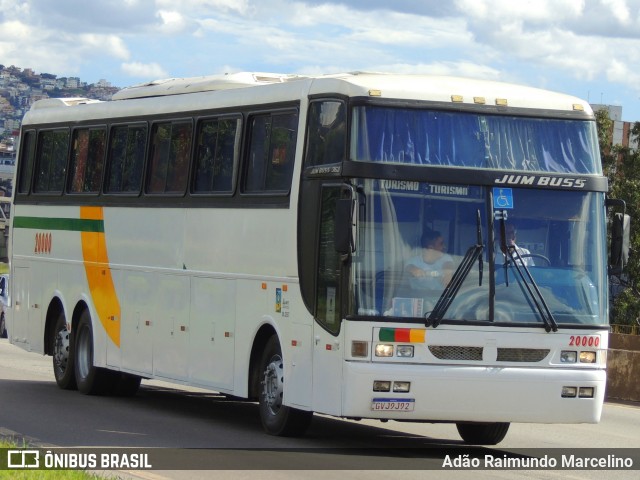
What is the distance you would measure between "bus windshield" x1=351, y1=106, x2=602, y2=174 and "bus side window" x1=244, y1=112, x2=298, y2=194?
51.8 inches

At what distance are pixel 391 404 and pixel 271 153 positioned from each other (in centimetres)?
343

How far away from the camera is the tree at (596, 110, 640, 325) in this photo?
4831 centimetres

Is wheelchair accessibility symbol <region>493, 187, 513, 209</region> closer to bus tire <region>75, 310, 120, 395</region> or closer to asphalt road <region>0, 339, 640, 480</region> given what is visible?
asphalt road <region>0, 339, 640, 480</region>

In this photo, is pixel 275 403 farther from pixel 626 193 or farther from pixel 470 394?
pixel 626 193

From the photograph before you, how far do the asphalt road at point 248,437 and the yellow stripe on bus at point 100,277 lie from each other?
3.43ft

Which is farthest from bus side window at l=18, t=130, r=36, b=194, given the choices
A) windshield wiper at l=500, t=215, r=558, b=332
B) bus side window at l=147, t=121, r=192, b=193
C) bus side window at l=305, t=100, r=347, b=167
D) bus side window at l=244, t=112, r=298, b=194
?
windshield wiper at l=500, t=215, r=558, b=332

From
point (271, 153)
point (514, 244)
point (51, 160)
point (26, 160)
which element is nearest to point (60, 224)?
point (51, 160)

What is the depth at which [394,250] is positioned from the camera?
13.4 meters

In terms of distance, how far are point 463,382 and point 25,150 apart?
1149 centimetres

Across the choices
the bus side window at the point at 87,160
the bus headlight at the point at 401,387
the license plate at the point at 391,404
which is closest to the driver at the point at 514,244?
the bus headlight at the point at 401,387

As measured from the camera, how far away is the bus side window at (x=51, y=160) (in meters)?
21.2

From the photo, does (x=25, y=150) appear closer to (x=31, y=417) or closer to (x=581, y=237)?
(x=31, y=417)

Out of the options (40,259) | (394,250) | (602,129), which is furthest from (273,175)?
(602,129)

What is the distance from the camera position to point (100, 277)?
65.0 feet
